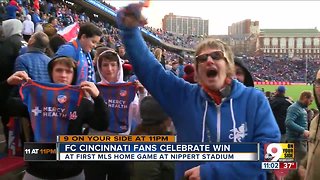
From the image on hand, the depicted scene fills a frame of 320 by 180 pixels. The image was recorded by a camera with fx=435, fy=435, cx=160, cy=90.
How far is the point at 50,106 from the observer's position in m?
2.28

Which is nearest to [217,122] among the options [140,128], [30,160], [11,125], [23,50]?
[140,128]

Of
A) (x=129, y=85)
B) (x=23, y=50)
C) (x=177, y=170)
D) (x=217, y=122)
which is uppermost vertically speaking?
(x=23, y=50)

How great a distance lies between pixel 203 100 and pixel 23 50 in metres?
1.98

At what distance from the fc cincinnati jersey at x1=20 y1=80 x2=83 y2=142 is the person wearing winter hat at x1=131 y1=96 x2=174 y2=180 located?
→ 0.37 m

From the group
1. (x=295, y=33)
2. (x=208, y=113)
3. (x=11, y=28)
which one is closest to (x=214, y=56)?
(x=208, y=113)

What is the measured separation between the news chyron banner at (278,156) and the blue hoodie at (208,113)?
0.04m

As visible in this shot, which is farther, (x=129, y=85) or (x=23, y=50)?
(x=23, y=50)

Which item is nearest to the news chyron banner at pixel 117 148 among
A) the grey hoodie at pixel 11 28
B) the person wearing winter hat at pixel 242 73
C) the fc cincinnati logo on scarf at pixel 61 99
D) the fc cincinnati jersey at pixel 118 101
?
the fc cincinnati logo on scarf at pixel 61 99

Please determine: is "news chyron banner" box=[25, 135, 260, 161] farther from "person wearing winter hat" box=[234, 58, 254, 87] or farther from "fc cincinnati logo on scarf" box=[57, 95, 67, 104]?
"person wearing winter hat" box=[234, 58, 254, 87]

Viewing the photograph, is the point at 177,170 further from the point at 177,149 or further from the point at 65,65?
the point at 65,65

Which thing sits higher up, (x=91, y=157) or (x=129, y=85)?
(x=129, y=85)

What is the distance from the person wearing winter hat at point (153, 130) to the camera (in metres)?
2.14

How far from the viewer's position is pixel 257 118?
1712 mm

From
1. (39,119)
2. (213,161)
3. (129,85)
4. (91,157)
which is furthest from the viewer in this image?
(129,85)
